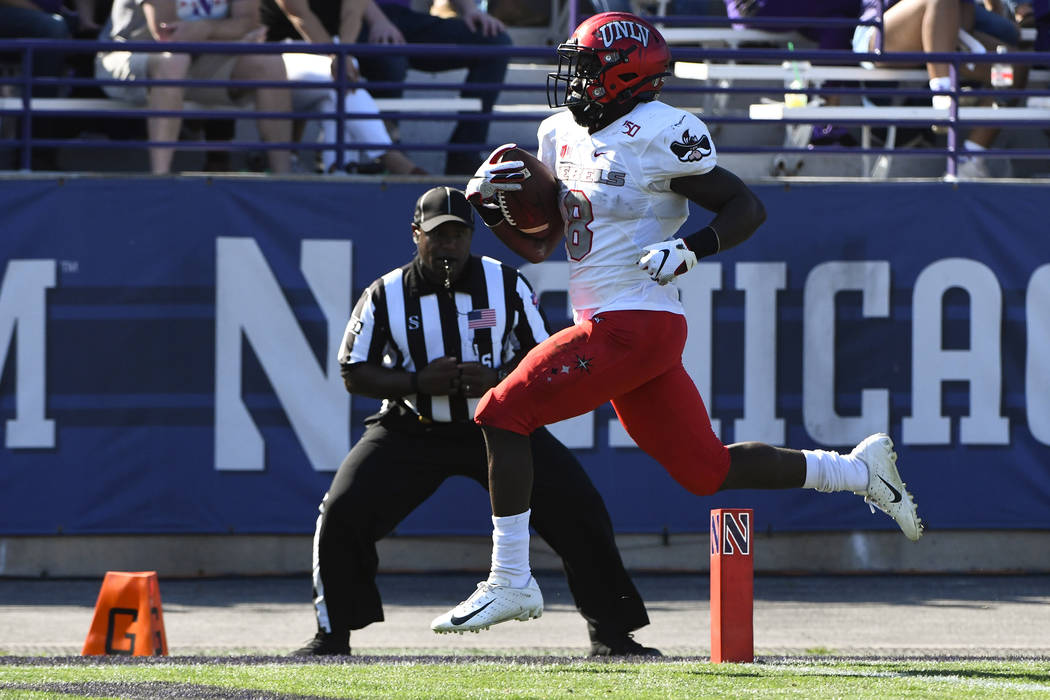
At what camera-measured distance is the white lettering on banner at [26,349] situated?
27.2 feet

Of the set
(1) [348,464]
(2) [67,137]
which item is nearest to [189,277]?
(2) [67,137]

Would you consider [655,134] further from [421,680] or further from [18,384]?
[18,384]

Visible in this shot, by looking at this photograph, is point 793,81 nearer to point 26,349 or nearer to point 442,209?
point 442,209

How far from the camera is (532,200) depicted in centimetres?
498

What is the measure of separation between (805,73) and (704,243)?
15.9 feet

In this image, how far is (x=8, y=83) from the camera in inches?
330

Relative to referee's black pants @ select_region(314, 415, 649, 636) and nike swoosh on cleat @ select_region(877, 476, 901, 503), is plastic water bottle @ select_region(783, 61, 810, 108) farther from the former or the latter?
nike swoosh on cleat @ select_region(877, 476, 901, 503)

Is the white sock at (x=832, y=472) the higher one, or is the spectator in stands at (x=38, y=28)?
the spectator in stands at (x=38, y=28)

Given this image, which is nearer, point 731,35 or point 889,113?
point 889,113

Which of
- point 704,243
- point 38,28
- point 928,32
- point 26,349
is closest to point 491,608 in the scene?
point 704,243

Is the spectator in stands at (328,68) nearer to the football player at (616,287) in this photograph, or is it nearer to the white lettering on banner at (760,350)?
the white lettering on banner at (760,350)

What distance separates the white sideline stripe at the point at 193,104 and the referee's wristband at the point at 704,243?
14.6ft

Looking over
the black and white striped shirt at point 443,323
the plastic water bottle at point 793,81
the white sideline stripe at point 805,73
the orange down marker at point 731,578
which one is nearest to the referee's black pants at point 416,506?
the black and white striped shirt at point 443,323

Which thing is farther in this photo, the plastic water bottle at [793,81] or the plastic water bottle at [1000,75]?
the plastic water bottle at [1000,75]
